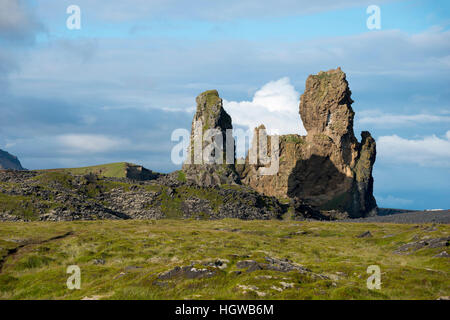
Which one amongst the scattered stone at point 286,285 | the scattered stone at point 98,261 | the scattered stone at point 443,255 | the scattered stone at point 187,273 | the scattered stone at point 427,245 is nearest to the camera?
the scattered stone at point 286,285

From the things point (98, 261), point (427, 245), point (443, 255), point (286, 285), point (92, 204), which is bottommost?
point (98, 261)

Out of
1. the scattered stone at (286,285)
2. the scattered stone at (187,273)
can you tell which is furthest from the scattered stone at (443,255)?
the scattered stone at (187,273)

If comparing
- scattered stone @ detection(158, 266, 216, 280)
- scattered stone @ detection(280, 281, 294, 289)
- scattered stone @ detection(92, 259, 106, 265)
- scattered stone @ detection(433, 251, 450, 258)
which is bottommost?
scattered stone @ detection(92, 259, 106, 265)

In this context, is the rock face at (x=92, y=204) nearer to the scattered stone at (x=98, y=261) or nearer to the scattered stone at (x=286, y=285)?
the scattered stone at (x=98, y=261)

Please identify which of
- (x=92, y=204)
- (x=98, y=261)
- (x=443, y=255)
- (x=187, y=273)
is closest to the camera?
(x=187, y=273)

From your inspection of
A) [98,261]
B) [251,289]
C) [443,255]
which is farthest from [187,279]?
[443,255]

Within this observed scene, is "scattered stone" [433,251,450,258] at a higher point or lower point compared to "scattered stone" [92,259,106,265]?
higher

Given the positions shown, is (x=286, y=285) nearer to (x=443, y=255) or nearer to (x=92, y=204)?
(x=443, y=255)

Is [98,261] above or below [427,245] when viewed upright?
below

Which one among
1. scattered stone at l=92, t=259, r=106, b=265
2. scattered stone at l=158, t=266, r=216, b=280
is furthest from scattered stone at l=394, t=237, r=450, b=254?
scattered stone at l=92, t=259, r=106, b=265

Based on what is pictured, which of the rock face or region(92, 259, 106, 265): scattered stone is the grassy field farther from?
the rock face

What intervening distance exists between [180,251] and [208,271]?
35819 mm
